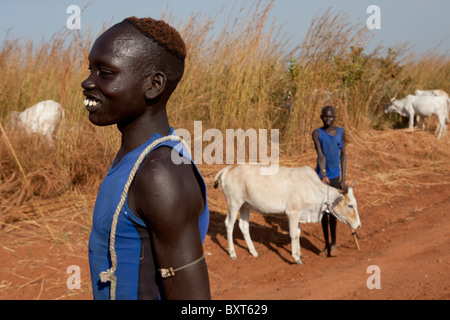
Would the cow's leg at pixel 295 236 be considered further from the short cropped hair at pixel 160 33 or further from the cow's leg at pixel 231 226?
the short cropped hair at pixel 160 33

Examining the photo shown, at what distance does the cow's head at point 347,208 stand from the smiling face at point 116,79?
16.3ft

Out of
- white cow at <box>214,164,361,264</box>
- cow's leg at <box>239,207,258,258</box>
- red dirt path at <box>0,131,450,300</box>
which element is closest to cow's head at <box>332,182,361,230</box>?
white cow at <box>214,164,361,264</box>

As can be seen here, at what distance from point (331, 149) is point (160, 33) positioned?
5.29 metres

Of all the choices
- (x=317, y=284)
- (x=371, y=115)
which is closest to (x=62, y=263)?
(x=317, y=284)

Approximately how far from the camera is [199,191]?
1369 mm

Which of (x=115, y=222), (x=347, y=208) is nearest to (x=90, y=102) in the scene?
(x=115, y=222)

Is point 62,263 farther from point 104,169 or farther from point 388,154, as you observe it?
point 388,154

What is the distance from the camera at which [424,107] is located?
516 inches

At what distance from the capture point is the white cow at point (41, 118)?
719cm

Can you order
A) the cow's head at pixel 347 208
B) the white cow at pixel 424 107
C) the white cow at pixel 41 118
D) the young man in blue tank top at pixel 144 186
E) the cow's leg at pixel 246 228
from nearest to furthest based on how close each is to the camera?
the young man in blue tank top at pixel 144 186 < the cow's head at pixel 347 208 < the cow's leg at pixel 246 228 < the white cow at pixel 41 118 < the white cow at pixel 424 107

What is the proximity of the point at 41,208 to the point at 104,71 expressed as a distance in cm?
605

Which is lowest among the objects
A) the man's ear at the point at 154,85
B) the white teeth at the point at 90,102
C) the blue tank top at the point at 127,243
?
the blue tank top at the point at 127,243

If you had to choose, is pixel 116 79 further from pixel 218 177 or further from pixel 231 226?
pixel 218 177

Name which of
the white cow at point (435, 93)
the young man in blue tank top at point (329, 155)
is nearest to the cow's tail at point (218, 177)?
the young man in blue tank top at point (329, 155)
